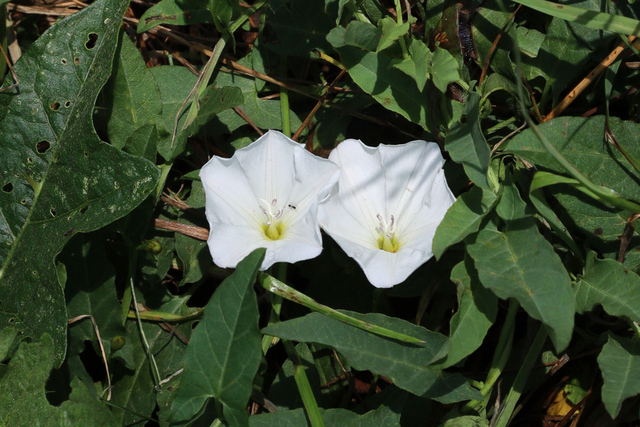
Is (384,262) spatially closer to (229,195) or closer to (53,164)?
(229,195)

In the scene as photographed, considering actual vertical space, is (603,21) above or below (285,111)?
above

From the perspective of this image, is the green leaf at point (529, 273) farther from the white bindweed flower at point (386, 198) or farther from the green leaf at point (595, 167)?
the green leaf at point (595, 167)

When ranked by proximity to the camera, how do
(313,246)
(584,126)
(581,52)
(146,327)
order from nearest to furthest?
(313,246) < (584,126) < (581,52) < (146,327)

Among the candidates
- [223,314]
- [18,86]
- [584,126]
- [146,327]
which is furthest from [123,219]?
[584,126]

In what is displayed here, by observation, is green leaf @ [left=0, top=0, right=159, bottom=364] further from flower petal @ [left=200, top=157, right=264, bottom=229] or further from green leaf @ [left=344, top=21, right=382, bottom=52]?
green leaf @ [left=344, top=21, right=382, bottom=52]

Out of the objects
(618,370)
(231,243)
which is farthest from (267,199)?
(618,370)

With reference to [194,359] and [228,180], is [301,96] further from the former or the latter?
[194,359]

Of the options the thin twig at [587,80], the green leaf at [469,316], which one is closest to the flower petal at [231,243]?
the green leaf at [469,316]
